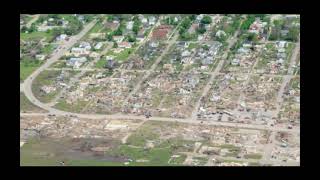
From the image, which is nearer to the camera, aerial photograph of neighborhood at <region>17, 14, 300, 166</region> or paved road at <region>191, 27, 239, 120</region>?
aerial photograph of neighborhood at <region>17, 14, 300, 166</region>

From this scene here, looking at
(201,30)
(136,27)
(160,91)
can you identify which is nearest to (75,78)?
(160,91)

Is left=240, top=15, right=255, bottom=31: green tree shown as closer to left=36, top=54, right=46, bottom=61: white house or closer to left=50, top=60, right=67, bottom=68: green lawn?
left=50, top=60, right=67, bottom=68: green lawn

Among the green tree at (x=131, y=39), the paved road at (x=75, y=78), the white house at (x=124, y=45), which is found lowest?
the paved road at (x=75, y=78)

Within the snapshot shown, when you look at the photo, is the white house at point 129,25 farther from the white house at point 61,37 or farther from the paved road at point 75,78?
the white house at point 61,37

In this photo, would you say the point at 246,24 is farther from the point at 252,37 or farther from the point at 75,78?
the point at 75,78

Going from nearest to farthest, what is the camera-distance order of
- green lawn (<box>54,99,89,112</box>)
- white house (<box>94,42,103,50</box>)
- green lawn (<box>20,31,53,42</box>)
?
green lawn (<box>54,99,89,112</box>) < white house (<box>94,42,103,50</box>) < green lawn (<box>20,31,53,42</box>)

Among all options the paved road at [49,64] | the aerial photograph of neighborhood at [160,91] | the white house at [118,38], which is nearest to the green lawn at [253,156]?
the aerial photograph of neighborhood at [160,91]
